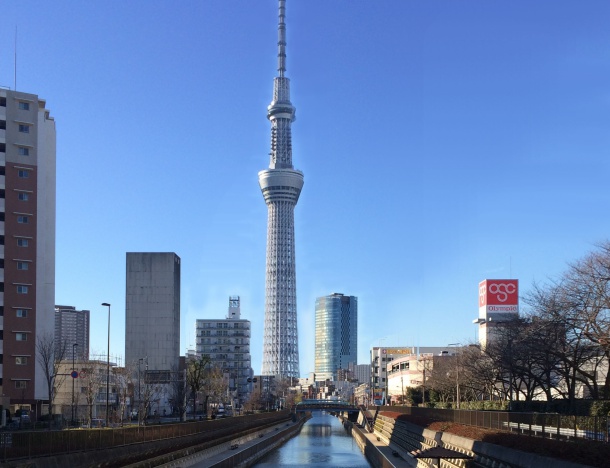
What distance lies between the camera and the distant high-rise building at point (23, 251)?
283 feet

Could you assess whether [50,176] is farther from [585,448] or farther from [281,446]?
[585,448]

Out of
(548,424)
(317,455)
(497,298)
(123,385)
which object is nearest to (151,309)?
(123,385)

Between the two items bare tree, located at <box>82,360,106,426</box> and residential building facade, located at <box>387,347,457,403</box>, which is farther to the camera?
residential building facade, located at <box>387,347,457,403</box>

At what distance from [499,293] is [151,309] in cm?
6446

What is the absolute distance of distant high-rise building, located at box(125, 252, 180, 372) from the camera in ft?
427

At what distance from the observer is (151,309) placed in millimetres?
131750

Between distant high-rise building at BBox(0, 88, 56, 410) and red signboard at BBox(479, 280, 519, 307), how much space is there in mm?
83662

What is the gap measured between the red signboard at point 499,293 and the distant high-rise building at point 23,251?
83.7m

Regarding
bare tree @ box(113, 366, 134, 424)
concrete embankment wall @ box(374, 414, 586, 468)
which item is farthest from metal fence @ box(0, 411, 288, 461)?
bare tree @ box(113, 366, 134, 424)

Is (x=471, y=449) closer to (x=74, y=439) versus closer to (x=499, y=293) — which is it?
(x=74, y=439)

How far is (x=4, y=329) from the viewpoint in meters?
86.6

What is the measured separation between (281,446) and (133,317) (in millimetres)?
37119

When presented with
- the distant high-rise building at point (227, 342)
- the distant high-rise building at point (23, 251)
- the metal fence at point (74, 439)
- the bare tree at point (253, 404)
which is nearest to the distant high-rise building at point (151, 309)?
the bare tree at point (253, 404)

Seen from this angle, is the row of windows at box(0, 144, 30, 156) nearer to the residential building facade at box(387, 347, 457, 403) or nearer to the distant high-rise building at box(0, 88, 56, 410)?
the distant high-rise building at box(0, 88, 56, 410)
